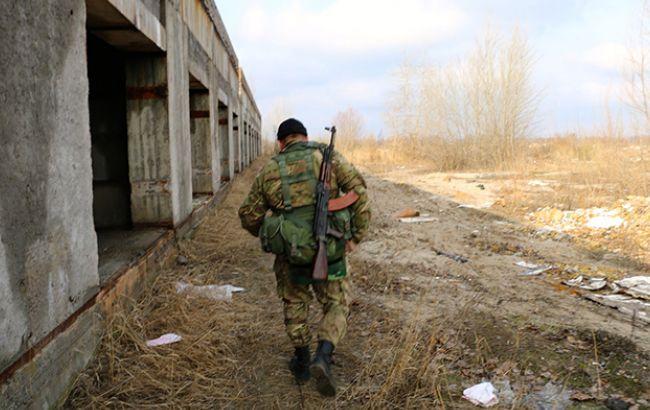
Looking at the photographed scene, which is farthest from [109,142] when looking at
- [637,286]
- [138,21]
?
[637,286]

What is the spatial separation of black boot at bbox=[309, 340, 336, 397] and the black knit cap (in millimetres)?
1236

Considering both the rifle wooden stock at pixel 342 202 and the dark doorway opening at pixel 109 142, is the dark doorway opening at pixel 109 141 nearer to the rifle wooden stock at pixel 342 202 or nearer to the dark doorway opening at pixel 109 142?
the dark doorway opening at pixel 109 142

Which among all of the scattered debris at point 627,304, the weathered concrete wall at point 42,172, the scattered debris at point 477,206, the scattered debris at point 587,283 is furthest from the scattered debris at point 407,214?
the weathered concrete wall at point 42,172

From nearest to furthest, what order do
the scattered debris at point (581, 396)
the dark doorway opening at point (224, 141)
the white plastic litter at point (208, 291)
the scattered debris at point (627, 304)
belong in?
the scattered debris at point (581, 396), the scattered debris at point (627, 304), the white plastic litter at point (208, 291), the dark doorway opening at point (224, 141)

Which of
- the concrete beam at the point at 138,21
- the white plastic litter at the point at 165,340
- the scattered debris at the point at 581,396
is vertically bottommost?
the scattered debris at the point at 581,396

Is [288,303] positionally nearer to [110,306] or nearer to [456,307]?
[110,306]

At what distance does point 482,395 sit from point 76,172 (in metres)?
2.50

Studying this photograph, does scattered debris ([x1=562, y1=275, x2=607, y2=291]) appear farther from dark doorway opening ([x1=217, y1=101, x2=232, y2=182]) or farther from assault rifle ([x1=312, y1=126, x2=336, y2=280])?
dark doorway opening ([x1=217, y1=101, x2=232, y2=182])

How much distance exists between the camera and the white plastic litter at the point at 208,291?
4.04 m

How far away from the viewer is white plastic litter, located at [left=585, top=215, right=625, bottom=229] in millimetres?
7211

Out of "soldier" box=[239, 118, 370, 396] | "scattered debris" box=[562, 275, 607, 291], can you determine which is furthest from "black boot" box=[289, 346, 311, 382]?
"scattered debris" box=[562, 275, 607, 291]

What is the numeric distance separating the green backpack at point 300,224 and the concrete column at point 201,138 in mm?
5009

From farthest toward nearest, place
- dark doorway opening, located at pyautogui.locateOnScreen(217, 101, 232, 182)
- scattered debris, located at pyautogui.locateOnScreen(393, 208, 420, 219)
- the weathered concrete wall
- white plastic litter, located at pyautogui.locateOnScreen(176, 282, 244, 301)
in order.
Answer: dark doorway opening, located at pyautogui.locateOnScreen(217, 101, 232, 182), scattered debris, located at pyautogui.locateOnScreen(393, 208, 420, 219), white plastic litter, located at pyautogui.locateOnScreen(176, 282, 244, 301), the weathered concrete wall

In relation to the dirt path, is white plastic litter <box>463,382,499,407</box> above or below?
below
